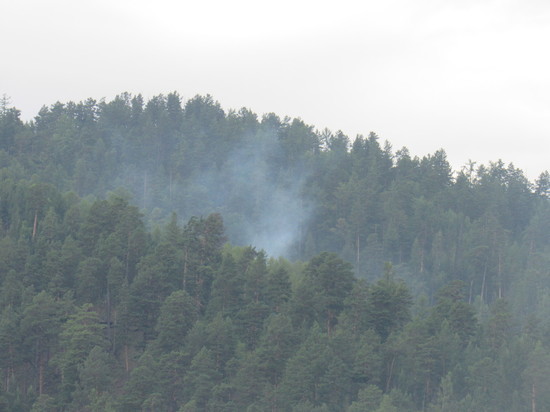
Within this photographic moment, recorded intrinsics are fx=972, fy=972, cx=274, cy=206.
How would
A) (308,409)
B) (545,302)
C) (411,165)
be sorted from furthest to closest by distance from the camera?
(411,165)
(545,302)
(308,409)

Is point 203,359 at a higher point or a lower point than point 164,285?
lower

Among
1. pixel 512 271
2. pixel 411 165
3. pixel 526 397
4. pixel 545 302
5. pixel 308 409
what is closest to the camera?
pixel 308 409

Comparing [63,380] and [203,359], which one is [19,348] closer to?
[63,380]

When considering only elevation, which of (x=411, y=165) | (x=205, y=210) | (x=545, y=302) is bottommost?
(x=545, y=302)

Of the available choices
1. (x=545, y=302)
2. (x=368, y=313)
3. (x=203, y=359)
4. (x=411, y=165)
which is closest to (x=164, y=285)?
(x=203, y=359)

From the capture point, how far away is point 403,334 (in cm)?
6594

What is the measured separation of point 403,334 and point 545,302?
1230 inches

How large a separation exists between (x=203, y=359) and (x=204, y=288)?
42.8 feet

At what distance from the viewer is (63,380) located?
206 feet

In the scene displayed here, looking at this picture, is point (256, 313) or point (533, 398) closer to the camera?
point (533, 398)

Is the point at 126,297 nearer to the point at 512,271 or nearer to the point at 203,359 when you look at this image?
the point at 203,359

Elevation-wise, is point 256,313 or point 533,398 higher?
point 256,313

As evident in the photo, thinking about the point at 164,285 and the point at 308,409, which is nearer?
the point at 308,409

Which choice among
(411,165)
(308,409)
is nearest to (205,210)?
(411,165)
